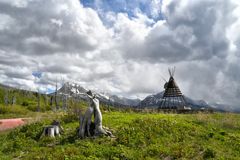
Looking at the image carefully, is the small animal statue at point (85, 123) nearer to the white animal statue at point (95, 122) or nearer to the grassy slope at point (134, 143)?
the white animal statue at point (95, 122)

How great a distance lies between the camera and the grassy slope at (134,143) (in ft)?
66.0

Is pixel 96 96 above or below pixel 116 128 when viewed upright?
above

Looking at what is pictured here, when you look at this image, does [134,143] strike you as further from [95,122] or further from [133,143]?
[95,122]

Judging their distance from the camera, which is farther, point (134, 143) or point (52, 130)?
point (52, 130)

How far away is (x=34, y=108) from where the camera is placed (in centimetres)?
11750

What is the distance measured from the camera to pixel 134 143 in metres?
22.5

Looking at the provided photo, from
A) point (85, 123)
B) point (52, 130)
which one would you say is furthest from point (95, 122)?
point (52, 130)

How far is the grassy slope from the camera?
20.1 m

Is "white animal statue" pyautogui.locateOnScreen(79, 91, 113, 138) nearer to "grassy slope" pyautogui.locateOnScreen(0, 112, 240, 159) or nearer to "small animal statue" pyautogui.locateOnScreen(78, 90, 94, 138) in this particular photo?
"small animal statue" pyautogui.locateOnScreen(78, 90, 94, 138)

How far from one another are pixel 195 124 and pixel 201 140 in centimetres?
518

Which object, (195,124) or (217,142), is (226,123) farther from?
(217,142)

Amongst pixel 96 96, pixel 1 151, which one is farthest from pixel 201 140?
pixel 1 151

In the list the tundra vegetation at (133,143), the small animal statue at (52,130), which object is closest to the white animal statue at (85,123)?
the tundra vegetation at (133,143)

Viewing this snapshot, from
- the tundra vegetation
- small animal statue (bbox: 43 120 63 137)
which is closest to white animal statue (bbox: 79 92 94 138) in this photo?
the tundra vegetation
